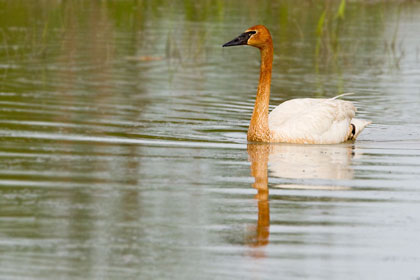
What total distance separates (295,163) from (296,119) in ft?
5.29

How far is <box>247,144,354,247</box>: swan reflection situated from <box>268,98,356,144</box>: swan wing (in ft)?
0.42

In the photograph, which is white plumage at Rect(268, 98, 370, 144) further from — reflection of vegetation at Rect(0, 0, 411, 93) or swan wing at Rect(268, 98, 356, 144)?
reflection of vegetation at Rect(0, 0, 411, 93)

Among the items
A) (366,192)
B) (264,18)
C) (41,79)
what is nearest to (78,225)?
(366,192)

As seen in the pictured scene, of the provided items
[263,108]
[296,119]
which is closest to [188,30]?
[263,108]

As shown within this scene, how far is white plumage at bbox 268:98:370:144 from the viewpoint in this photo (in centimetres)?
1223

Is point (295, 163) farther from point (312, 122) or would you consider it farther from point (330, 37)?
point (330, 37)

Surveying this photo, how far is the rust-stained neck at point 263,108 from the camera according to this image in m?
12.3

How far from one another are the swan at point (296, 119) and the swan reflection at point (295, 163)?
13 cm

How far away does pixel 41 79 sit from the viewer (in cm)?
1739

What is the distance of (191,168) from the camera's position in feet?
33.8

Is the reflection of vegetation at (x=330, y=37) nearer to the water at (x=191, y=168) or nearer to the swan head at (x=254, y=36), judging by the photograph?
the water at (x=191, y=168)

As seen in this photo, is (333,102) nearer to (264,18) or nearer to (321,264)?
(321,264)

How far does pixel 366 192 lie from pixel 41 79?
30.2 ft

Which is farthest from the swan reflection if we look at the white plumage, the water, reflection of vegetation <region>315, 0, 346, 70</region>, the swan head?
reflection of vegetation <region>315, 0, 346, 70</region>
